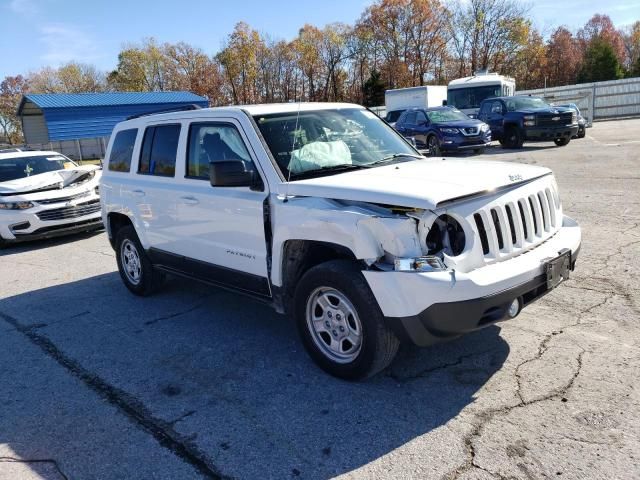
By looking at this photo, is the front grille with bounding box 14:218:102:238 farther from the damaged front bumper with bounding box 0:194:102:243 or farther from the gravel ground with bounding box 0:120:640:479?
the gravel ground with bounding box 0:120:640:479

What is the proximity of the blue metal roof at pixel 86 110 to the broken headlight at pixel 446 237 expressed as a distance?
3445 cm

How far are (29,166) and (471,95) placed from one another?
66.4 ft

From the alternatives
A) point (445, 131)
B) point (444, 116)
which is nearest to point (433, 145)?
point (445, 131)

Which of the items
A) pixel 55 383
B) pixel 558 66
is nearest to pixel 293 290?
pixel 55 383

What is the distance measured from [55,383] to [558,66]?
7322 cm

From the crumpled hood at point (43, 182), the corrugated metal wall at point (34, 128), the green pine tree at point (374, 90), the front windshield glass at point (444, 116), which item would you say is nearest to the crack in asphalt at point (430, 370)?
the crumpled hood at point (43, 182)

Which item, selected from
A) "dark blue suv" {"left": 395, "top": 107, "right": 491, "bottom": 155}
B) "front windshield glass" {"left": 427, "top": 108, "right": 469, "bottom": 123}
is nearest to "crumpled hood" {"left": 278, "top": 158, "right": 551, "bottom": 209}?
"dark blue suv" {"left": 395, "top": 107, "right": 491, "bottom": 155}

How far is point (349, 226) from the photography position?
3.39m

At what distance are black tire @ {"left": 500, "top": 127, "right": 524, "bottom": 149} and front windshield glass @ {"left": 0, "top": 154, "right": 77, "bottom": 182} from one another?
14029 mm

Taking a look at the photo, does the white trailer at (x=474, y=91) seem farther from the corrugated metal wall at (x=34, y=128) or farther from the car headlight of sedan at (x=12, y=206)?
the corrugated metal wall at (x=34, y=128)

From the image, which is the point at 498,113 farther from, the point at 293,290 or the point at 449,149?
the point at 293,290

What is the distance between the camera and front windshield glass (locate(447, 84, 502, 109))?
25.0 meters

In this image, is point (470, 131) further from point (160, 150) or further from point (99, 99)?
point (99, 99)

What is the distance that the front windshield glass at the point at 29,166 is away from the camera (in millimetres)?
10336
